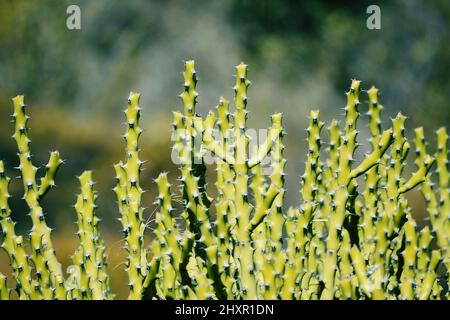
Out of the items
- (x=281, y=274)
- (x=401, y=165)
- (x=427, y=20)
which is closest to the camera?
(x=281, y=274)

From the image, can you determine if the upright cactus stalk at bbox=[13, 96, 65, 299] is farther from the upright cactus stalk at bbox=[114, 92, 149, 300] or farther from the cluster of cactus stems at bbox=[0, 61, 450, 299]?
the upright cactus stalk at bbox=[114, 92, 149, 300]

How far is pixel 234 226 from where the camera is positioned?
1983 mm

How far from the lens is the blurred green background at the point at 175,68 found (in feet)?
22.8

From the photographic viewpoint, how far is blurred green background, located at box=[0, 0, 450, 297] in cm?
695

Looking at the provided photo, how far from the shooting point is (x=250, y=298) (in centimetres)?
191

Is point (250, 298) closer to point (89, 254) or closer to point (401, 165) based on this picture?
point (89, 254)

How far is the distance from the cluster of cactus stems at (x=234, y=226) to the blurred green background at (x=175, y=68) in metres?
4.49

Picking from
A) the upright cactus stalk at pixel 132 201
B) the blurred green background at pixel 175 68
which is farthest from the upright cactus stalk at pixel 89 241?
the blurred green background at pixel 175 68

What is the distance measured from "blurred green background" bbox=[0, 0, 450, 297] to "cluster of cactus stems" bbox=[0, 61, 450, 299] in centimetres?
449

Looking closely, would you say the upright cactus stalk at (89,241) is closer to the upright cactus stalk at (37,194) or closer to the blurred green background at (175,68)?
the upright cactus stalk at (37,194)

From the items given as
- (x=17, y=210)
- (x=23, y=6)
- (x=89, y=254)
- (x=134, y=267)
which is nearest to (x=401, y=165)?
(x=134, y=267)

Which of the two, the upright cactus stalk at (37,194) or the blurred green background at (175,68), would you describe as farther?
the blurred green background at (175,68)

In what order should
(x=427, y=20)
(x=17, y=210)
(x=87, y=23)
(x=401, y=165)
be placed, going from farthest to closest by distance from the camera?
(x=427, y=20) < (x=87, y=23) < (x=17, y=210) < (x=401, y=165)

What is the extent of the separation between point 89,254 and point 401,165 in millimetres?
1187
